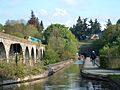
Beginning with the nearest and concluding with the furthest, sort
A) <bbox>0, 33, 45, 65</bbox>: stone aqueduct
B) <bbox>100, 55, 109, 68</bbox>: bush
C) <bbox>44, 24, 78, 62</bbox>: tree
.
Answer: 1. <bbox>100, 55, 109, 68</bbox>: bush
2. <bbox>0, 33, 45, 65</bbox>: stone aqueduct
3. <bbox>44, 24, 78, 62</bbox>: tree

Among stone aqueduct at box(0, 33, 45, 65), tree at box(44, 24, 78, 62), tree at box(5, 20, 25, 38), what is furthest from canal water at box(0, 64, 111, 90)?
tree at box(5, 20, 25, 38)

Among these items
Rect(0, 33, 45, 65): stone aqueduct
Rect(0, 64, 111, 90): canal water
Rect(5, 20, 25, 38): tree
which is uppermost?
Rect(5, 20, 25, 38): tree

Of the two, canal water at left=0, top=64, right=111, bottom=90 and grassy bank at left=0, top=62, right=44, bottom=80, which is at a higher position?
grassy bank at left=0, top=62, right=44, bottom=80

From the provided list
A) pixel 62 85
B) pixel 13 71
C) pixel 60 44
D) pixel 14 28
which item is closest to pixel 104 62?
pixel 13 71

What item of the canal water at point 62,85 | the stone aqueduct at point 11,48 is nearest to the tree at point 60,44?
the stone aqueduct at point 11,48

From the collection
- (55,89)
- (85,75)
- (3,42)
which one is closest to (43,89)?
(55,89)

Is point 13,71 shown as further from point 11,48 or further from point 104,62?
point 11,48

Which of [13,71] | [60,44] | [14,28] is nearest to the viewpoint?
[13,71]

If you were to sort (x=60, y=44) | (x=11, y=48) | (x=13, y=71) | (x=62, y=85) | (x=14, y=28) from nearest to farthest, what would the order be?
(x=62, y=85) < (x=13, y=71) < (x=11, y=48) < (x=60, y=44) < (x=14, y=28)

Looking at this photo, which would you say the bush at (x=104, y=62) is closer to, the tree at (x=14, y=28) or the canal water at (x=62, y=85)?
the canal water at (x=62, y=85)

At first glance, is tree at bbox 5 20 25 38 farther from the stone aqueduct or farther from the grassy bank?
the grassy bank

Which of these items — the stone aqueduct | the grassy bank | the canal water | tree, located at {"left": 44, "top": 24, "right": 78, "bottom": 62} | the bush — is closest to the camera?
the canal water

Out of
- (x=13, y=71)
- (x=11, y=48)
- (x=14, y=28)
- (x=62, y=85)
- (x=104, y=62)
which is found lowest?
(x=62, y=85)

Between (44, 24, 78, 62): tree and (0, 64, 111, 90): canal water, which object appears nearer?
(0, 64, 111, 90): canal water
